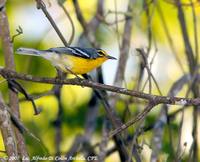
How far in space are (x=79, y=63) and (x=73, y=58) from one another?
0.05 m

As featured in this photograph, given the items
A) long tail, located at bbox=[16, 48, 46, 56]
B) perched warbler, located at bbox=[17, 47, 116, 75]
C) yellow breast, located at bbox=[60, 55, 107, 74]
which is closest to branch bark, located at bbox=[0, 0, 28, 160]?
long tail, located at bbox=[16, 48, 46, 56]

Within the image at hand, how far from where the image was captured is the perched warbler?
12.4ft

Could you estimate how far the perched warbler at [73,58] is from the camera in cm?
378

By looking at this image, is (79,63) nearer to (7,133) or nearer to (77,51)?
(77,51)

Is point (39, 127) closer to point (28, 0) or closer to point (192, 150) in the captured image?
point (28, 0)

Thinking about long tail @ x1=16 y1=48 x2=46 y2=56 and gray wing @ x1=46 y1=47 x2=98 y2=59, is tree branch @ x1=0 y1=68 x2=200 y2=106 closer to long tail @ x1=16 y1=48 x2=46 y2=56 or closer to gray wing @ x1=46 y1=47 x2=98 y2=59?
long tail @ x1=16 y1=48 x2=46 y2=56

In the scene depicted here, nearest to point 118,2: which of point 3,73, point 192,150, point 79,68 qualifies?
point 79,68

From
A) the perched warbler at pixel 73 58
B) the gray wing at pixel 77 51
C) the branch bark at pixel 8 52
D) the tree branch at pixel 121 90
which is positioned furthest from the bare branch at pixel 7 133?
the gray wing at pixel 77 51

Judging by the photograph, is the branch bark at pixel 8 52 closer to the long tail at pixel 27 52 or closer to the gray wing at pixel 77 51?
the long tail at pixel 27 52

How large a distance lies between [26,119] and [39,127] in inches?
5.4

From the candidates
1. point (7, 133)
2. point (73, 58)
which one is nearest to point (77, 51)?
point (73, 58)

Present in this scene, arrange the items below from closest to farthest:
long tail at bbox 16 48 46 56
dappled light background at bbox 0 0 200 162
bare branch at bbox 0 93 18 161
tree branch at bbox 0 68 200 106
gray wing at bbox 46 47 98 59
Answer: tree branch at bbox 0 68 200 106 < bare branch at bbox 0 93 18 161 < long tail at bbox 16 48 46 56 < gray wing at bbox 46 47 98 59 < dappled light background at bbox 0 0 200 162

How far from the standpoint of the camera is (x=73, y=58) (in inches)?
153

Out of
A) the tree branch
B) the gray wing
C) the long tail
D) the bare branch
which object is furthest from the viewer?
the gray wing
